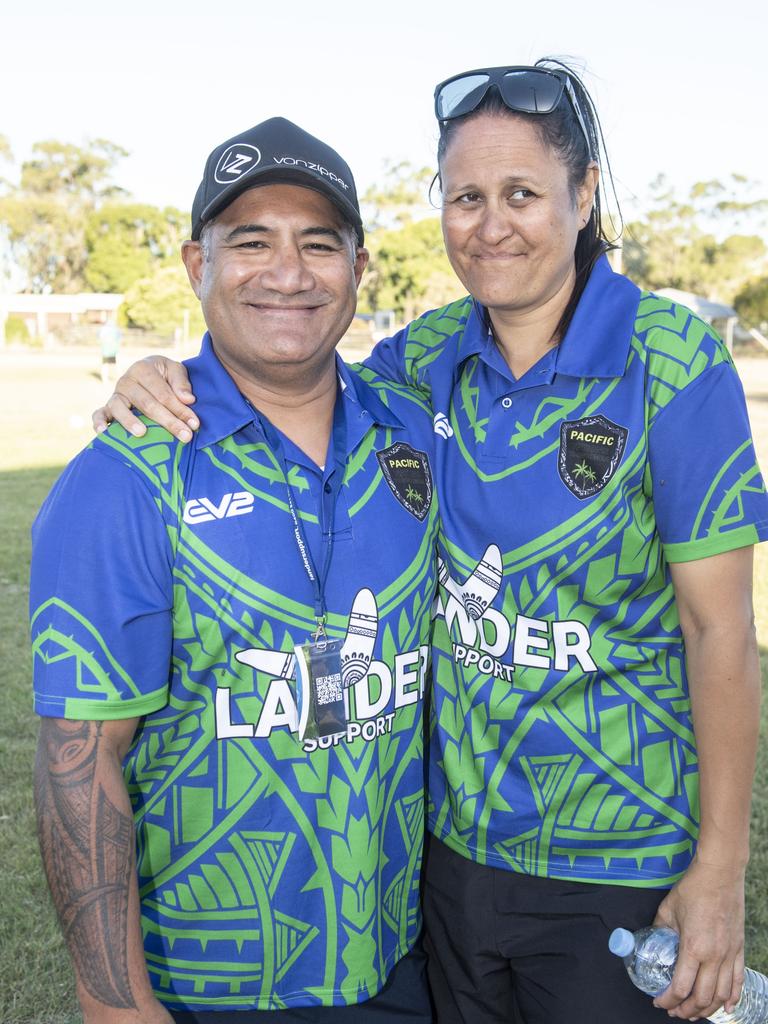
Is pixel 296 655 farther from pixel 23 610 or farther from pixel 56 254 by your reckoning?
pixel 56 254

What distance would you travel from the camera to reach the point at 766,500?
233 centimetres

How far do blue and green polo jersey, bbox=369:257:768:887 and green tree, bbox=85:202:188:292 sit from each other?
7117cm

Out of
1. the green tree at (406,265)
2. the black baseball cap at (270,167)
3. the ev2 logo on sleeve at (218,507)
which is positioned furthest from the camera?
the green tree at (406,265)

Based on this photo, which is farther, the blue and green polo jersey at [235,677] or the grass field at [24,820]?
the grass field at [24,820]

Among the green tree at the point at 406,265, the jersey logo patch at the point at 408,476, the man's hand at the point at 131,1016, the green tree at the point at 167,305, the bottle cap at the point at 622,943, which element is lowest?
the man's hand at the point at 131,1016

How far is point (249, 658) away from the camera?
88.6 inches

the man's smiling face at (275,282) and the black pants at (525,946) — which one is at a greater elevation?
the man's smiling face at (275,282)

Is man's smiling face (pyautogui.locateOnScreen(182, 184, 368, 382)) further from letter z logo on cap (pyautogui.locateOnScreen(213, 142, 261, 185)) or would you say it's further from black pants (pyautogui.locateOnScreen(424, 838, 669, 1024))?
black pants (pyautogui.locateOnScreen(424, 838, 669, 1024))

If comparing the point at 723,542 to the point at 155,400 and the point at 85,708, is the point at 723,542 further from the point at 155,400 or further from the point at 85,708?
the point at 85,708

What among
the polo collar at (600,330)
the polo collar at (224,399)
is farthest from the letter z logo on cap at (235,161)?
the polo collar at (600,330)

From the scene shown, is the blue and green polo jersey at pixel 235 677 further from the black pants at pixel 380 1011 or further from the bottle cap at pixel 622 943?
the bottle cap at pixel 622 943

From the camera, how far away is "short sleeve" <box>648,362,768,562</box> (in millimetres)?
2283

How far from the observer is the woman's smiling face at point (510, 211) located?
248 centimetres

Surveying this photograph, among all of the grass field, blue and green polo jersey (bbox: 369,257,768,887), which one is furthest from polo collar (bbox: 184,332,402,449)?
the grass field
